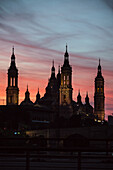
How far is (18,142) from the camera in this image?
70.1 m

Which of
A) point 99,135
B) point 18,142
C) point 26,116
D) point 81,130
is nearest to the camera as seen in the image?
point 18,142

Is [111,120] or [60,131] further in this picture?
[111,120]

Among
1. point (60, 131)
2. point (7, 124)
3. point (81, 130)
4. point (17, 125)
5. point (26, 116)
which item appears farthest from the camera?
point (26, 116)

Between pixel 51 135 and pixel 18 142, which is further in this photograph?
pixel 51 135

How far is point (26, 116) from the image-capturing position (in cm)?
19562

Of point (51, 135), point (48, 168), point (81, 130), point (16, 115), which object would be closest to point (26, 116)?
point (16, 115)

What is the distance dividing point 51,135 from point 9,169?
308 feet

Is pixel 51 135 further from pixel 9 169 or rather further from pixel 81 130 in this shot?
pixel 9 169

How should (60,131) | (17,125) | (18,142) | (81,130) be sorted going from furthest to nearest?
(17,125), (60,131), (81,130), (18,142)

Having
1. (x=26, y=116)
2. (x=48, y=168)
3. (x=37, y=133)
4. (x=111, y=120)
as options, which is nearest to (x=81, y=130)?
(x=111, y=120)

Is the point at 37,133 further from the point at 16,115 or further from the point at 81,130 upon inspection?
the point at 16,115

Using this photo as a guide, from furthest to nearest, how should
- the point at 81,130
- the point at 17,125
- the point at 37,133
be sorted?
the point at 17,125
the point at 37,133
the point at 81,130

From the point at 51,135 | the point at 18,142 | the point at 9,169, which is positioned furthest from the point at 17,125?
the point at 9,169

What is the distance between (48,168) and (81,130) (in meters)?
75.2
